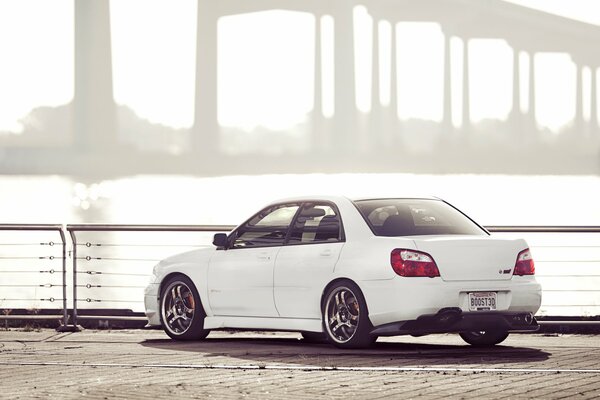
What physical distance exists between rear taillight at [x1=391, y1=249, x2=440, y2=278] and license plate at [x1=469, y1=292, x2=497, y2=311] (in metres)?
0.36

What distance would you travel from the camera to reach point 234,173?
8506 cm

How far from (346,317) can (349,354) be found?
50 centimetres

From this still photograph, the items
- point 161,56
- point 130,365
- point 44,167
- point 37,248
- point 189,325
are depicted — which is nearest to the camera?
point 130,365

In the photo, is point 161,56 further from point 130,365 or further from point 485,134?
point 130,365

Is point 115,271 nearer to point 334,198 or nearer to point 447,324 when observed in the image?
point 334,198

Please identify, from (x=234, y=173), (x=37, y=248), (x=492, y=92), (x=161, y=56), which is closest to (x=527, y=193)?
(x=492, y=92)

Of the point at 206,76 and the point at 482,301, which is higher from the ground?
the point at 206,76

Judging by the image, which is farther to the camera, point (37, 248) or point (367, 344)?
point (37, 248)

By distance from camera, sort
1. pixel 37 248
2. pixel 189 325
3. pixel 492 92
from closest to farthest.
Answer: pixel 189 325, pixel 37 248, pixel 492 92

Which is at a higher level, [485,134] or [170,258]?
[485,134]

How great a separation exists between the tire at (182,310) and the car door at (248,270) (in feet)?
0.71

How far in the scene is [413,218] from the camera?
→ 1109cm

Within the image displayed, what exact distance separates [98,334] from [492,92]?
59.1m

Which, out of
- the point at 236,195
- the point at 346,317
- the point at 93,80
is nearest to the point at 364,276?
the point at 346,317
